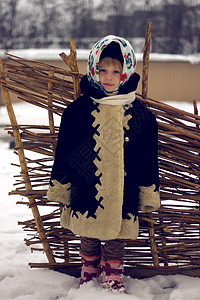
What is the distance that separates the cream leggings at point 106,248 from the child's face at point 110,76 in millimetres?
878

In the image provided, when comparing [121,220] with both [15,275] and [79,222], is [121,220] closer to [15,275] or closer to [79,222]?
[79,222]

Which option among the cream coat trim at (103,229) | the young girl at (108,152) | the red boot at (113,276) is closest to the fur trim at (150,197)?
the young girl at (108,152)

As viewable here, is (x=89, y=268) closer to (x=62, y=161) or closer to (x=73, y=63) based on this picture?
(x=62, y=161)

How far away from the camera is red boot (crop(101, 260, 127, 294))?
1933 mm

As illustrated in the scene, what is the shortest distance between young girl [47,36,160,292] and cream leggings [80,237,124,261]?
79 millimetres

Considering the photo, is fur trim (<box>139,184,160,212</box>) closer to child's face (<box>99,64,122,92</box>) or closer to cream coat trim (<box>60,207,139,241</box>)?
cream coat trim (<box>60,207,139,241</box>)

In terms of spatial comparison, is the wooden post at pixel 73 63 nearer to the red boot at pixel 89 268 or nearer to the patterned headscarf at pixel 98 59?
the patterned headscarf at pixel 98 59

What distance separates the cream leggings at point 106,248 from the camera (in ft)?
6.45

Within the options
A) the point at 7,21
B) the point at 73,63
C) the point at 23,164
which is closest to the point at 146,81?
the point at 73,63

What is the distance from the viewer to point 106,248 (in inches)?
77.9

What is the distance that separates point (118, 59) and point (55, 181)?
0.76 meters

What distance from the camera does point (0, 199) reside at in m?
4.07

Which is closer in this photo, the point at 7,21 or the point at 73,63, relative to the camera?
the point at 73,63

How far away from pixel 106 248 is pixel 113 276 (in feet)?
0.52
